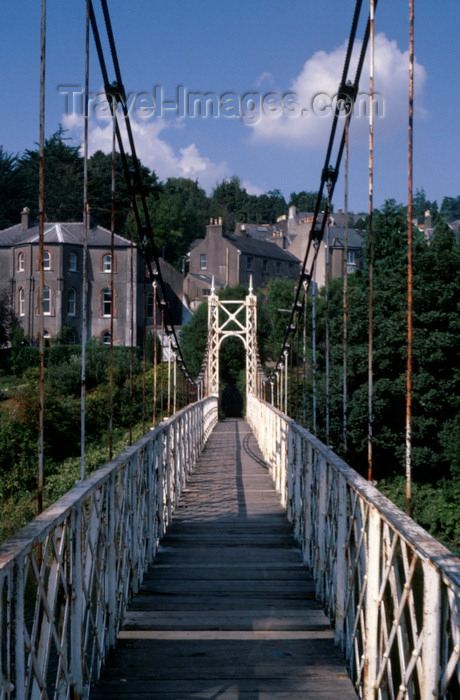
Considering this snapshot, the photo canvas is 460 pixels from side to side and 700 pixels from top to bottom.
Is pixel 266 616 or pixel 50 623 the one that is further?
pixel 266 616

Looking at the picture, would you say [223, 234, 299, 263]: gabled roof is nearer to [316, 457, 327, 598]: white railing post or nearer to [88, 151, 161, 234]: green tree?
[88, 151, 161, 234]: green tree

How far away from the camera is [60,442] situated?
28203 millimetres

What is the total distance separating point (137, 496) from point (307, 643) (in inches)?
53.7

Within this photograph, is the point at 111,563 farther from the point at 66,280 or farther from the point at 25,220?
the point at 25,220

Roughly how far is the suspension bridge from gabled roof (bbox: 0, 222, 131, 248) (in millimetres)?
35331

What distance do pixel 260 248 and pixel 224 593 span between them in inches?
2213

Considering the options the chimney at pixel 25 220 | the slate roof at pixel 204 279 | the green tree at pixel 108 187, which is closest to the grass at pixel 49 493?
the green tree at pixel 108 187

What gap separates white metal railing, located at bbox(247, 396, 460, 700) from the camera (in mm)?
2084

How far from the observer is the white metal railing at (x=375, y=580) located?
2.08 meters

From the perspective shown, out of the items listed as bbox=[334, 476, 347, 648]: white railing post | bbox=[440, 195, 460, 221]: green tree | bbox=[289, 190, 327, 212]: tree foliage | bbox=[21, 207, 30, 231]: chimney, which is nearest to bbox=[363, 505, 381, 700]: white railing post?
bbox=[334, 476, 347, 648]: white railing post

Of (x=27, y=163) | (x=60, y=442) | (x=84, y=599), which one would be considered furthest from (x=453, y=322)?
(x=27, y=163)

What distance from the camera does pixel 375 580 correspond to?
9.53ft

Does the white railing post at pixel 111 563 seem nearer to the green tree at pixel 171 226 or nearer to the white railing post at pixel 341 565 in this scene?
the white railing post at pixel 341 565

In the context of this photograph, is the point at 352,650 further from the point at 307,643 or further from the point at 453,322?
the point at 453,322
